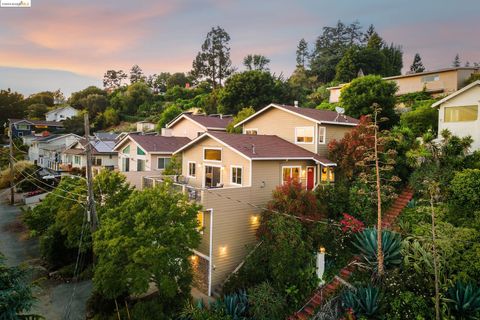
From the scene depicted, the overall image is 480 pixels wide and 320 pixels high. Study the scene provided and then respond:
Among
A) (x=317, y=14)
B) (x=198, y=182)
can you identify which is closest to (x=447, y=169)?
(x=198, y=182)

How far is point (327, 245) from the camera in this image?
1750cm

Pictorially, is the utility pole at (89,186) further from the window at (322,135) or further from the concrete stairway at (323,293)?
the window at (322,135)

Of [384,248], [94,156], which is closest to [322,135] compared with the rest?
[384,248]

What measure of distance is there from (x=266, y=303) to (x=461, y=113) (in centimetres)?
1952

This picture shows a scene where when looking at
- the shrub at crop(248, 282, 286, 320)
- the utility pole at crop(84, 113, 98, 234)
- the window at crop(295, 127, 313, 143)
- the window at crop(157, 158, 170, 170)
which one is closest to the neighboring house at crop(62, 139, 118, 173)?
the window at crop(157, 158, 170, 170)

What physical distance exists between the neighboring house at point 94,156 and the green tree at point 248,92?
17.8 meters

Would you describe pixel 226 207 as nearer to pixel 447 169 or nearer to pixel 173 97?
pixel 447 169

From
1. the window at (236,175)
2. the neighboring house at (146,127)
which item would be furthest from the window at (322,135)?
the neighboring house at (146,127)

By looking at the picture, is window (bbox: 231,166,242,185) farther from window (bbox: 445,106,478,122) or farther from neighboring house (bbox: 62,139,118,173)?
neighboring house (bbox: 62,139,118,173)

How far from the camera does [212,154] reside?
2167cm

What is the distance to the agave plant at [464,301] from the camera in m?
12.0

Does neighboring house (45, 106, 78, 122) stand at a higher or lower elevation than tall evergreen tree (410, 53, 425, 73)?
lower

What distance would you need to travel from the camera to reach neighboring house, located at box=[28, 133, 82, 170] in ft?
159

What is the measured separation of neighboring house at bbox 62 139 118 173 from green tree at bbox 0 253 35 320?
2844cm
